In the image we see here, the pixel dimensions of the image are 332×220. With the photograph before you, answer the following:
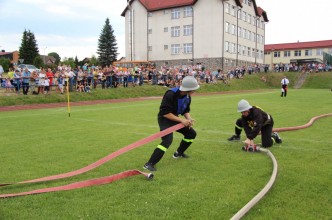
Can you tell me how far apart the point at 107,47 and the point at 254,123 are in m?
81.3

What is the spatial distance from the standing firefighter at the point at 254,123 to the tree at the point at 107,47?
7955 cm

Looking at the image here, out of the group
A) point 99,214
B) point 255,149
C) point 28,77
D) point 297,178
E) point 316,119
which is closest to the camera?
point 99,214

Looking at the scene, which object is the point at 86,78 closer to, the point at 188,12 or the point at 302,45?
the point at 188,12

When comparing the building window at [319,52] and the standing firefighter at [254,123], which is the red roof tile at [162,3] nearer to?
the building window at [319,52]

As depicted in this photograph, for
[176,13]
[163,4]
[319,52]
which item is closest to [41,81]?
[176,13]

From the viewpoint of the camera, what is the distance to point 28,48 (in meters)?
80.1

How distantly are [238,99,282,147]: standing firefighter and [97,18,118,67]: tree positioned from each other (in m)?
79.5

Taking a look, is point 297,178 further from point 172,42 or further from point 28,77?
point 172,42

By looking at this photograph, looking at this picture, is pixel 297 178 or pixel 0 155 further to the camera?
pixel 0 155

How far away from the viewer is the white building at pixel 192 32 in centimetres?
5806

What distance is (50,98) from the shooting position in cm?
2550

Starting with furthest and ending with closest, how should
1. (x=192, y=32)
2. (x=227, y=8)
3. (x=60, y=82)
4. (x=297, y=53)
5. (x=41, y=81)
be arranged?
1. (x=297, y=53)
2. (x=192, y=32)
3. (x=227, y=8)
4. (x=60, y=82)
5. (x=41, y=81)

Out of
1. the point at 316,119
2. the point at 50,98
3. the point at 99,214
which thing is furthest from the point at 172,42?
the point at 99,214

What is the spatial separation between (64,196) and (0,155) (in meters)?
3.67
